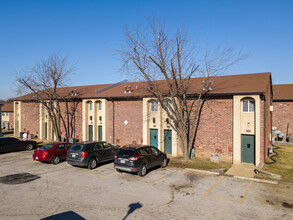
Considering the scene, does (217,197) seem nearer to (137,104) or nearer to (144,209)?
(144,209)

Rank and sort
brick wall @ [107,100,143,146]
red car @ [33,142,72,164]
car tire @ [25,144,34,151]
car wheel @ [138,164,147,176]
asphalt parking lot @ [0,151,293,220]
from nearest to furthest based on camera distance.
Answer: asphalt parking lot @ [0,151,293,220] → car wheel @ [138,164,147,176] → red car @ [33,142,72,164] → brick wall @ [107,100,143,146] → car tire @ [25,144,34,151]

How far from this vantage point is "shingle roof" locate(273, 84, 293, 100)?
28.4 metres

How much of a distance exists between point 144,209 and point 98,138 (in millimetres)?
16616

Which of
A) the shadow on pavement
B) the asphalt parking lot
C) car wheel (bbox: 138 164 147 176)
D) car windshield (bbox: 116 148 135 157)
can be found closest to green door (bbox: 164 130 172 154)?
the asphalt parking lot

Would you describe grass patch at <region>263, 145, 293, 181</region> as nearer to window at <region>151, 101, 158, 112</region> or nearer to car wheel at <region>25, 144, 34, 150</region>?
window at <region>151, 101, 158, 112</region>

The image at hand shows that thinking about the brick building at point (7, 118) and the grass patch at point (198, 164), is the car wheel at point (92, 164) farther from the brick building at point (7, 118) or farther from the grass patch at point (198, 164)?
the brick building at point (7, 118)

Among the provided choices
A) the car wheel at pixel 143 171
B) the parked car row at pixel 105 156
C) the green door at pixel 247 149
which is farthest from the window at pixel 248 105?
the car wheel at pixel 143 171

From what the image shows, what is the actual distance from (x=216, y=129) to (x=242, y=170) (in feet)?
12.2

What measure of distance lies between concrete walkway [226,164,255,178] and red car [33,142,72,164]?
11.1 metres

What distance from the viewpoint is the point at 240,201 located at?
8773 millimetres

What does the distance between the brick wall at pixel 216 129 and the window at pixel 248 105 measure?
2.80 feet

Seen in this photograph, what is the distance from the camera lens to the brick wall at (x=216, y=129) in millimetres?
15986

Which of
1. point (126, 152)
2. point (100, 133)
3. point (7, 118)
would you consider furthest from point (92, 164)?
point (7, 118)

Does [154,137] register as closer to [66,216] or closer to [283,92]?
[66,216]
